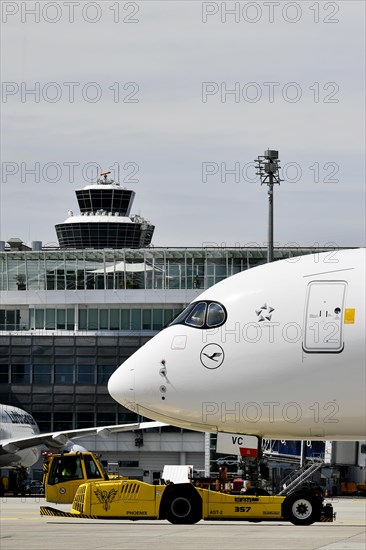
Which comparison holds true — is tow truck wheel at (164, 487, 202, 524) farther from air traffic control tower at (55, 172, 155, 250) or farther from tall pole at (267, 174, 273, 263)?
air traffic control tower at (55, 172, 155, 250)

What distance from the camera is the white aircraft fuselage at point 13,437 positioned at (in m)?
75.4

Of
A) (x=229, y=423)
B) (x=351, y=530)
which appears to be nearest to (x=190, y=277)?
(x=351, y=530)

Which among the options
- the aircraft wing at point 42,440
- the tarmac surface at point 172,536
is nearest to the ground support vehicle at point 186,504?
the tarmac surface at point 172,536

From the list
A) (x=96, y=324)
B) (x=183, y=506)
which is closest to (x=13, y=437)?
(x=96, y=324)

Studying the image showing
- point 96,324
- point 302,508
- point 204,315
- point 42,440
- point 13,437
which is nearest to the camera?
point 204,315

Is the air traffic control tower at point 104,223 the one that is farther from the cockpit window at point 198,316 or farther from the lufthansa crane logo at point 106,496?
the cockpit window at point 198,316

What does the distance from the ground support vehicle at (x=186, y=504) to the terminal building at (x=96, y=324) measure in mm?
68586

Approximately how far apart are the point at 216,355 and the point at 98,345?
7791cm

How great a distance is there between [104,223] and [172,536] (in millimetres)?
101092

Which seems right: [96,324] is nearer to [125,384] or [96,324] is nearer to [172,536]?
[172,536]

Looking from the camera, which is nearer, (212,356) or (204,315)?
(212,356)

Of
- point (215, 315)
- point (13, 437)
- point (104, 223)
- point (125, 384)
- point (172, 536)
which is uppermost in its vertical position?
point (104, 223)

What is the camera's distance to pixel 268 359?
23.2 metres

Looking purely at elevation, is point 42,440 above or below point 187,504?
above
